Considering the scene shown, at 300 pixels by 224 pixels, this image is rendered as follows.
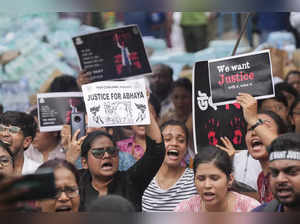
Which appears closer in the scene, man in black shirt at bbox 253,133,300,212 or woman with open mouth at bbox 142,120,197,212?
man in black shirt at bbox 253,133,300,212

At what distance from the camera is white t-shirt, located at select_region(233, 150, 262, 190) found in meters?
4.37

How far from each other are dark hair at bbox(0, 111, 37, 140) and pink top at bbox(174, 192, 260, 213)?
51.4 inches

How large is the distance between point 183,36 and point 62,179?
1.48 metres

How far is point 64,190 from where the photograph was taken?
170 inches

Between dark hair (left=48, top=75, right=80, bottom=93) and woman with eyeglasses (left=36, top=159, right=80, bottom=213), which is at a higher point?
dark hair (left=48, top=75, right=80, bottom=93)

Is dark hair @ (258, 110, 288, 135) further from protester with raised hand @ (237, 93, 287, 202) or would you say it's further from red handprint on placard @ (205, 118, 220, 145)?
red handprint on placard @ (205, 118, 220, 145)

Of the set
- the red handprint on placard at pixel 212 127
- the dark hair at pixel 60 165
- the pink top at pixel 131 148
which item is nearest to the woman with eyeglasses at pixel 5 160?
the dark hair at pixel 60 165

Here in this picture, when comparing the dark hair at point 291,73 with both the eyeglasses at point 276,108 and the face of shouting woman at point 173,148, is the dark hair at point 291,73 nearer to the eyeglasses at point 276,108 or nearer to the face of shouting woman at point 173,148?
the eyeglasses at point 276,108

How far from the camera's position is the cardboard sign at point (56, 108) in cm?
445

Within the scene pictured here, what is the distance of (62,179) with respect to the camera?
170 inches

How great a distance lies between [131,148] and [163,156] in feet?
0.87

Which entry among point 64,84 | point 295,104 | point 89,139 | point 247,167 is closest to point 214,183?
point 247,167

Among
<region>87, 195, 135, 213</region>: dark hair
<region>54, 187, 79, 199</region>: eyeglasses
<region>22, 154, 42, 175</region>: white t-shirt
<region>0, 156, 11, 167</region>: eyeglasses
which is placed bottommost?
<region>87, 195, 135, 213</region>: dark hair

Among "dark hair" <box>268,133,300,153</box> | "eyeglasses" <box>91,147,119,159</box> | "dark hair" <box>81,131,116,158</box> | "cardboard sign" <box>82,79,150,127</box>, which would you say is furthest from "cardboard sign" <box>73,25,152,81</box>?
"dark hair" <box>268,133,300,153</box>
